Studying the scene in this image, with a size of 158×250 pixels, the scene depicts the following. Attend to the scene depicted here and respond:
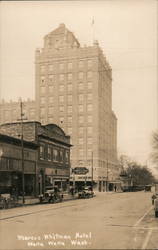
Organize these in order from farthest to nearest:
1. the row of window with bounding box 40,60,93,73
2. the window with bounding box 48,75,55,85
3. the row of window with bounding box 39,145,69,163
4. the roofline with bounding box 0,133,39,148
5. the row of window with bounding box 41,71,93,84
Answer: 1. the window with bounding box 48,75,55,85
2. the row of window with bounding box 41,71,93,84
3. the row of window with bounding box 40,60,93,73
4. the row of window with bounding box 39,145,69,163
5. the roofline with bounding box 0,133,39,148

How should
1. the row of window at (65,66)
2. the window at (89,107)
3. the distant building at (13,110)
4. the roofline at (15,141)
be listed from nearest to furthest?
the roofline at (15,141), the row of window at (65,66), the window at (89,107), the distant building at (13,110)

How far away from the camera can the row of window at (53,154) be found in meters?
46.0

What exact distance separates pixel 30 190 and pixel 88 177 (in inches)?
1758

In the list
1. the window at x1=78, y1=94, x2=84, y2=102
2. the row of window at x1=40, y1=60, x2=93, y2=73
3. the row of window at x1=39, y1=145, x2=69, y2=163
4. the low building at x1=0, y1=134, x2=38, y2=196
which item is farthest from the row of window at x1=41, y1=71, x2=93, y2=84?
the low building at x1=0, y1=134, x2=38, y2=196

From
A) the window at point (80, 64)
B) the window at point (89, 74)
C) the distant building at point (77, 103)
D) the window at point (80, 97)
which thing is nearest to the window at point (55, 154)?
the distant building at point (77, 103)

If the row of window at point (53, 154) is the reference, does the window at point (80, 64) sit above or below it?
above

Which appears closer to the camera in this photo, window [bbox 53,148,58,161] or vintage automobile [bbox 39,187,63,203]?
vintage automobile [bbox 39,187,63,203]

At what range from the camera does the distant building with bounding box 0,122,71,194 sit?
43.5m

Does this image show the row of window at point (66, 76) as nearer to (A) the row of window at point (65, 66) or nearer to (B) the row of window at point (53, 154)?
(A) the row of window at point (65, 66)

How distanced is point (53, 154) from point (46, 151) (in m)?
2.80

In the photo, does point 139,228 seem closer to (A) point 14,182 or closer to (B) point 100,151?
(A) point 14,182

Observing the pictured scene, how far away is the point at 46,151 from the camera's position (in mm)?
47031

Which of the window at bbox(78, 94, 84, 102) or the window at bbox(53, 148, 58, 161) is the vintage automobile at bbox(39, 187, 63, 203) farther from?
the window at bbox(78, 94, 84, 102)

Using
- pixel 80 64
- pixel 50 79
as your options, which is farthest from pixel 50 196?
pixel 80 64
